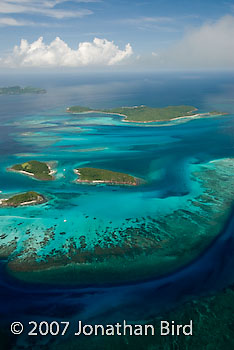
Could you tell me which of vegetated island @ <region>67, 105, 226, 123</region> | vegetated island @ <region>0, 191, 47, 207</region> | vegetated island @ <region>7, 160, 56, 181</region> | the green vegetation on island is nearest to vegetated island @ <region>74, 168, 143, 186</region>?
vegetated island @ <region>7, 160, 56, 181</region>

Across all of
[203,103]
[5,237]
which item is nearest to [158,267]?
[5,237]

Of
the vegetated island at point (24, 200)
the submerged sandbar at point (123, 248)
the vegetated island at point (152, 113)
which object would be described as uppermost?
the vegetated island at point (152, 113)

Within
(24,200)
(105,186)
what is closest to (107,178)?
(105,186)

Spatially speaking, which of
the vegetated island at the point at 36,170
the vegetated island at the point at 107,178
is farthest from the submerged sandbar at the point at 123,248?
the vegetated island at the point at 36,170

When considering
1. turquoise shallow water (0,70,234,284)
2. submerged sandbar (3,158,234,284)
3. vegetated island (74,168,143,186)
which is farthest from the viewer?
vegetated island (74,168,143,186)

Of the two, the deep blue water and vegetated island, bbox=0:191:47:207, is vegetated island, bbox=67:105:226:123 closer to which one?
the deep blue water

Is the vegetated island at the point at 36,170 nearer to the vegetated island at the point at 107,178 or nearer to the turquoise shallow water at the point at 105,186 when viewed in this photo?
the turquoise shallow water at the point at 105,186

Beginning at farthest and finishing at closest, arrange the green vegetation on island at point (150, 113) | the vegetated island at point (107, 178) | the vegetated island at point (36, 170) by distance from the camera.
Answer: the green vegetation on island at point (150, 113) → the vegetated island at point (36, 170) → the vegetated island at point (107, 178)
